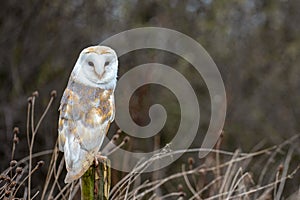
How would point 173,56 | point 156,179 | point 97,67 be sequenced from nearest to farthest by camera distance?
point 97,67, point 156,179, point 173,56

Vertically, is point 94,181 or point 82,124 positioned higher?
point 82,124

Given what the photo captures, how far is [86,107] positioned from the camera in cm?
147

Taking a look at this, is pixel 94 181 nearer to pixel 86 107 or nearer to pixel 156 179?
pixel 86 107

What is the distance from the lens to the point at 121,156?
4.36 metres

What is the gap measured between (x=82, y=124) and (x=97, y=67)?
0.15 m

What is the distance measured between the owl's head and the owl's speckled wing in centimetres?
2

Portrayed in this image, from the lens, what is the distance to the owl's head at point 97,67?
1440 millimetres

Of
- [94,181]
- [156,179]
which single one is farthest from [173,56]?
[94,181]

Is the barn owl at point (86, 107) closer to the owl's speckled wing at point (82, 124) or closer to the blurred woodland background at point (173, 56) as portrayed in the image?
the owl's speckled wing at point (82, 124)

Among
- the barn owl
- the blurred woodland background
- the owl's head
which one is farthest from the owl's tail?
the blurred woodland background

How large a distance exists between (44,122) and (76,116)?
306cm

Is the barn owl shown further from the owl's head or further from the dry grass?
the dry grass

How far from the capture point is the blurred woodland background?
4434 millimetres

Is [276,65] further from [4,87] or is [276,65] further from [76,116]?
[76,116]
